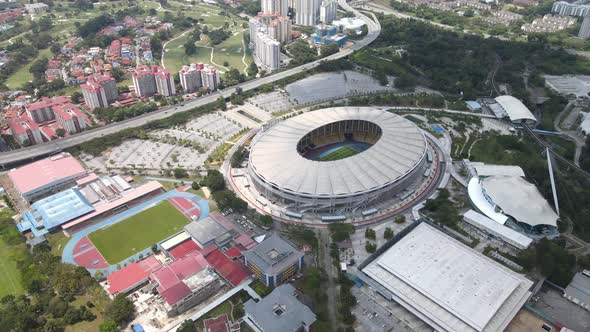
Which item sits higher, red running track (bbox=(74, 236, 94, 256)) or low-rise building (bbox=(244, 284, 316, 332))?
low-rise building (bbox=(244, 284, 316, 332))

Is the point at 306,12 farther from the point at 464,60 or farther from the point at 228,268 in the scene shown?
the point at 228,268

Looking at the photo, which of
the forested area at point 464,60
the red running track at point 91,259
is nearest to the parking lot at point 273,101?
the forested area at point 464,60

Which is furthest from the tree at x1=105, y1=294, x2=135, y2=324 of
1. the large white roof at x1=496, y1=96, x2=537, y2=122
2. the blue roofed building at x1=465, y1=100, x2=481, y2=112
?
the blue roofed building at x1=465, y1=100, x2=481, y2=112

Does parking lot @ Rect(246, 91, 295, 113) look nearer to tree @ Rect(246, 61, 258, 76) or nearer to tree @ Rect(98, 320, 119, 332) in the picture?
tree @ Rect(246, 61, 258, 76)

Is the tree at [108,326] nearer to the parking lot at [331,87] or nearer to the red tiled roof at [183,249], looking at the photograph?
the red tiled roof at [183,249]

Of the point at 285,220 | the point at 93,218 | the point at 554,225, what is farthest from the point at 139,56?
the point at 554,225
